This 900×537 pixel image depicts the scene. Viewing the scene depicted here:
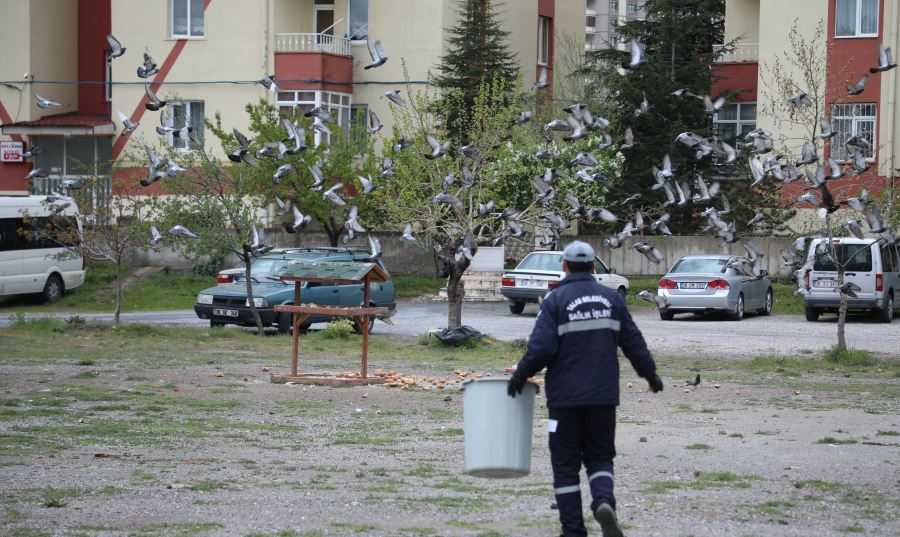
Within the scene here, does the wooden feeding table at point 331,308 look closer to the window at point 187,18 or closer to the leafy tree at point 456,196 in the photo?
the leafy tree at point 456,196

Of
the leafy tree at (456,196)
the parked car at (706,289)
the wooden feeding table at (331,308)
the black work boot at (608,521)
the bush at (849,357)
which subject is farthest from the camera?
the parked car at (706,289)

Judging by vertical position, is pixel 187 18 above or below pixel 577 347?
above

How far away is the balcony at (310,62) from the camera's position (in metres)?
40.4

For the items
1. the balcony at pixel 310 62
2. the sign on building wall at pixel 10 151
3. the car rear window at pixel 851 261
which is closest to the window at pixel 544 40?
the balcony at pixel 310 62

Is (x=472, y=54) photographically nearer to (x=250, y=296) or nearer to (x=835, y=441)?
(x=250, y=296)

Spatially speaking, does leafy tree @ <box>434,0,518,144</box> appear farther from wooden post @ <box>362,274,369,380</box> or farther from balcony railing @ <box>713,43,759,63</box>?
wooden post @ <box>362,274,369,380</box>

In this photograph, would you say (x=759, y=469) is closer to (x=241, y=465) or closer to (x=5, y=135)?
(x=241, y=465)

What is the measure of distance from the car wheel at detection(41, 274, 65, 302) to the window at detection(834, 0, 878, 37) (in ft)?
77.1

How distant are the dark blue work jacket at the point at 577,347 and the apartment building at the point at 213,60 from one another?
33.1 meters

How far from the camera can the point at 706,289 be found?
29.2m

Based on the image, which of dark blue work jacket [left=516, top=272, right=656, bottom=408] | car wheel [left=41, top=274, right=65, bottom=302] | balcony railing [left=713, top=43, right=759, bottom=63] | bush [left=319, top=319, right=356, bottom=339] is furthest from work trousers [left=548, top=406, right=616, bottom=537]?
balcony railing [left=713, top=43, right=759, bottom=63]

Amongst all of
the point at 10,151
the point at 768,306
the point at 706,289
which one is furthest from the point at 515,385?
the point at 10,151

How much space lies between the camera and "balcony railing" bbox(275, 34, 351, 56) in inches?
1610

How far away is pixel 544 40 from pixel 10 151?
65.5 feet
